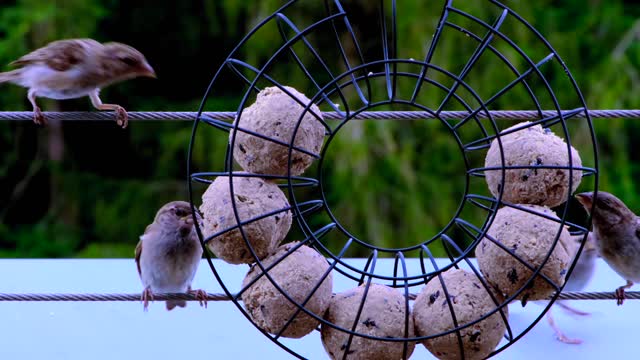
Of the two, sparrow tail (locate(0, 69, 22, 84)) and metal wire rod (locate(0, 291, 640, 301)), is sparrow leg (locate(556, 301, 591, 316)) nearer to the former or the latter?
metal wire rod (locate(0, 291, 640, 301))

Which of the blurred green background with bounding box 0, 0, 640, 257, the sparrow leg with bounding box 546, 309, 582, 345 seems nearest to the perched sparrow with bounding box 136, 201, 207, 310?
the sparrow leg with bounding box 546, 309, 582, 345

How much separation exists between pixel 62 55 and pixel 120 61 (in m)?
0.14

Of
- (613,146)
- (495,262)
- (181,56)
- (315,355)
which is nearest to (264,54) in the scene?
(181,56)

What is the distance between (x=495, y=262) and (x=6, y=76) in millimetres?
1366

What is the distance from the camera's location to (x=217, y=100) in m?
4.73

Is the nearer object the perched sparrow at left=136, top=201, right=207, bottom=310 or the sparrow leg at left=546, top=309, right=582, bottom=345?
the sparrow leg at left=546, top=309, right=582, bottom=345

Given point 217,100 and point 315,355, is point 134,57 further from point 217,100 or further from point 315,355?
point 217,100

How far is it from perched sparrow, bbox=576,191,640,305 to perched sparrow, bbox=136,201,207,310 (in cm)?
95

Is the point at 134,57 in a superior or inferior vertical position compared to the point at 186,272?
superior

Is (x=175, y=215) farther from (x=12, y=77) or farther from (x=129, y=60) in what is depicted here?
(x=12, y=77)

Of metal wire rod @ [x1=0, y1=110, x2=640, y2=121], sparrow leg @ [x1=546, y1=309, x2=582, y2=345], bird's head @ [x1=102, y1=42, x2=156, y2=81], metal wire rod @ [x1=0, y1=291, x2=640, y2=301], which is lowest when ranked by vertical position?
sparrow leg @ [x1=546, y1=309, x2=582, y2=345]

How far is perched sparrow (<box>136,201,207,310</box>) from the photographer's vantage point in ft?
7.32

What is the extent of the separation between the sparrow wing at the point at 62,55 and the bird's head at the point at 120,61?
41 millimetres

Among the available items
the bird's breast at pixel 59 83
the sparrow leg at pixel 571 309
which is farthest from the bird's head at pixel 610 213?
the bird's breast at pixel 59 83
